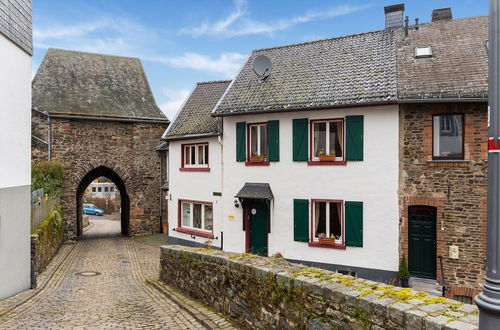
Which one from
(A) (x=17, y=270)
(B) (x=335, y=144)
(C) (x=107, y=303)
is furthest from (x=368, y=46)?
(A) (x=17, y=270)

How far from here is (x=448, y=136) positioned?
1303 centimetres

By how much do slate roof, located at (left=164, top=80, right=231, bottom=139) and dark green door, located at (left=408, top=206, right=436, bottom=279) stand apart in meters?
8.58

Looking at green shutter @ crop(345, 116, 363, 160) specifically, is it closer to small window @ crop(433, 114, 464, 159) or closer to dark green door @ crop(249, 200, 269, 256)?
small window @ crop(433, 114, 464, 159)

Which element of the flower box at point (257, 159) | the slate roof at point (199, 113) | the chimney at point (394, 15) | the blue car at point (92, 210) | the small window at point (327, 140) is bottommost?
the blue car at point (92, 210)

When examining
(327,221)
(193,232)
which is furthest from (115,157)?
(327,221)

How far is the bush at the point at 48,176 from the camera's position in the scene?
22.4 meters

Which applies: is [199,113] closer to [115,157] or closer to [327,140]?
[327,140]

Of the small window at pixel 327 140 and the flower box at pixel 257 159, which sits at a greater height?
the small window at pixel 327 140

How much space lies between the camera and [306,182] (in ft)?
48.8

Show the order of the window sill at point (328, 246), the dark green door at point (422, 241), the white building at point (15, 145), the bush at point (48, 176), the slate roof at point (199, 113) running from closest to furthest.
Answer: the white building at point (15, 145), the dark green door at point (422, 241), the window sill at point (328, 246), the slate roof at point (199, 113), the bush at point (48, 176)

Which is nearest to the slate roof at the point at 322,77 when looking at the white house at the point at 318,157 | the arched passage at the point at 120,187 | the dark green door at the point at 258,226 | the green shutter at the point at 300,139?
the white house at the point at 318,157

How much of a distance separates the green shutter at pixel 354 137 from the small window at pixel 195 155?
684 cm

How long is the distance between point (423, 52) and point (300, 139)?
5.14 meters

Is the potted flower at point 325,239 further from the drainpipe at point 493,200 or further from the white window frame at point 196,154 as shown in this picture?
the drainpipe at point 493,200
